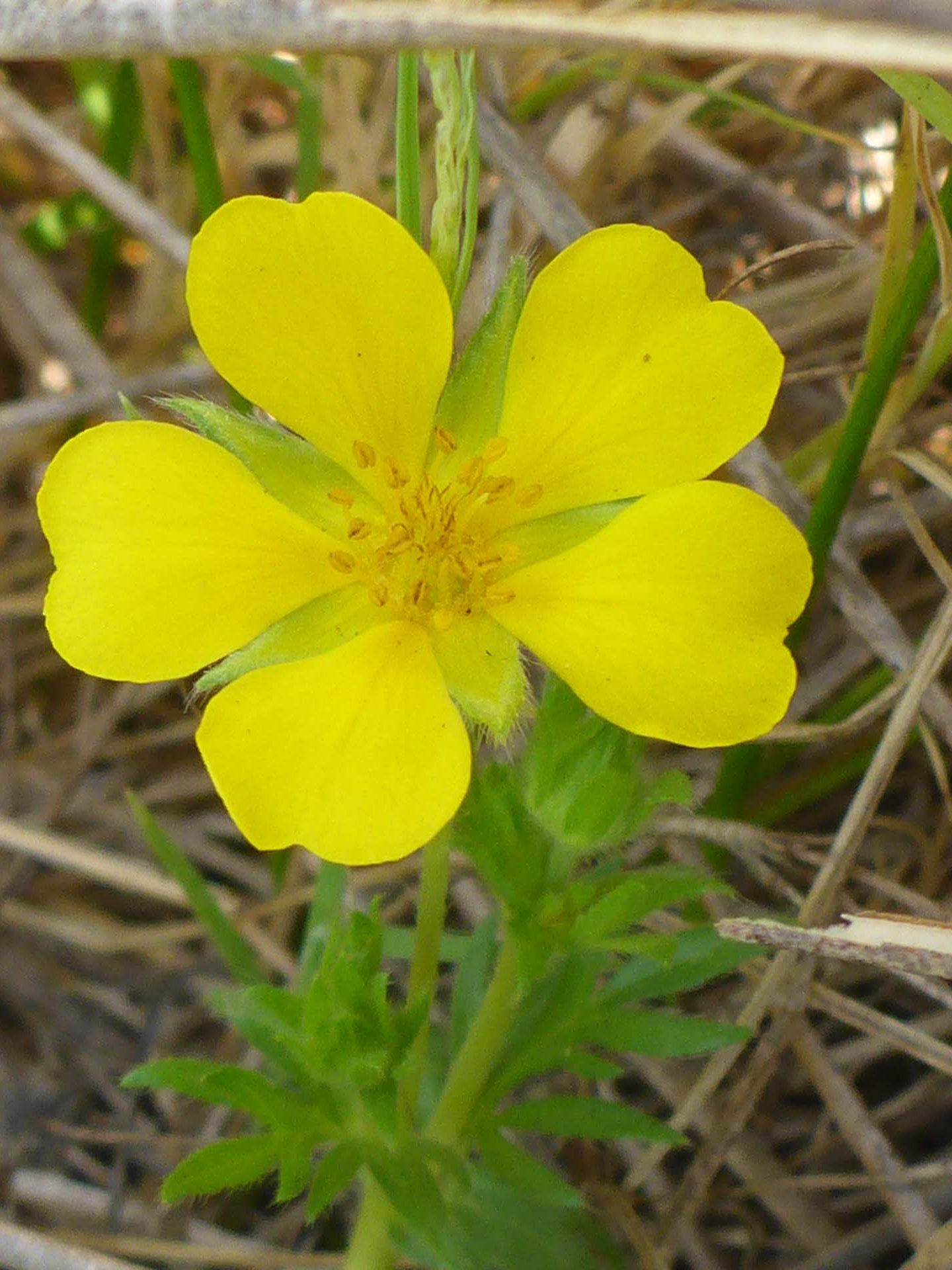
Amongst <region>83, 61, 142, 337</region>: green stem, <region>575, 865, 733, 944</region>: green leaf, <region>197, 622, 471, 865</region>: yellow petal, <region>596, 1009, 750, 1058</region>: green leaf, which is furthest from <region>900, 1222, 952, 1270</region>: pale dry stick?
<region>83, 61, 142, 337</region>: green stem

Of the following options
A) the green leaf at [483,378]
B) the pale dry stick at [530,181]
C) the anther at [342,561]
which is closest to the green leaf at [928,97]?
the green leaf at [483,378]

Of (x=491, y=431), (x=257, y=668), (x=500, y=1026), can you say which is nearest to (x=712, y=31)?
(x=491, y=431)

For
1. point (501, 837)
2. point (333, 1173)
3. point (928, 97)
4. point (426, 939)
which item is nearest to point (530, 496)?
point (501, 837)

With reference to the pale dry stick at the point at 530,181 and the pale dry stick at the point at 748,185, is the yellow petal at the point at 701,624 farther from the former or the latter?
the pale dry stick at the point at 748,185

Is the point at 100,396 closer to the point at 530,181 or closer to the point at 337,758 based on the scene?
the point at 530,181

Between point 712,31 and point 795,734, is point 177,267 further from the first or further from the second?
point 712,31
